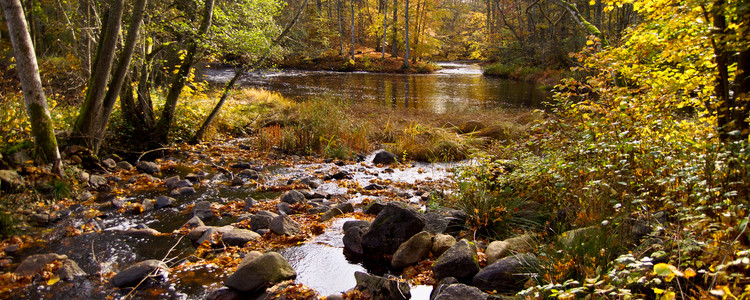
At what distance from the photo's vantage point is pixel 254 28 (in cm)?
1049

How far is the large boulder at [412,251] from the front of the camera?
15.3 feet

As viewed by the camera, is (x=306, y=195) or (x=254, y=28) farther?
(x=254, y=28)

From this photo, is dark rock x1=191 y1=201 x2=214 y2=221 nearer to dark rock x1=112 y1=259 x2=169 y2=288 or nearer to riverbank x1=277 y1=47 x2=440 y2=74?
dark rock x1=112 y1=259 x2=169 y2=288

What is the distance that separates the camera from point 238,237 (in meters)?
5.22

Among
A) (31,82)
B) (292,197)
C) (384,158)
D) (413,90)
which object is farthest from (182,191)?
(413,90)

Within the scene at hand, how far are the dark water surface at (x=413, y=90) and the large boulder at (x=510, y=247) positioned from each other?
1185 cm

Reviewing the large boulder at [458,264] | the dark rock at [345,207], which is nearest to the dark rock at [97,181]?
the dark rock at [345,207]

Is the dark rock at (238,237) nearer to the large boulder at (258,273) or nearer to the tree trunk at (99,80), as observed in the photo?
the large boulder at (258,273)

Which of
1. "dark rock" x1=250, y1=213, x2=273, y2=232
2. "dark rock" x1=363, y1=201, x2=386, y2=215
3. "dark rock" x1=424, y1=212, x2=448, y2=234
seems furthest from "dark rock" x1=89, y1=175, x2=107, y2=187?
"dark rock" x1=424, y1=212, x2=448, y2=234

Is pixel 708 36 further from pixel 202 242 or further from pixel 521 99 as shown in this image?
pixel 521 99

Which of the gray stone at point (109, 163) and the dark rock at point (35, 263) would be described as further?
the gray stone at point (109, 163)

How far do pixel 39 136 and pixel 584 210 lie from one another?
24.5 feet

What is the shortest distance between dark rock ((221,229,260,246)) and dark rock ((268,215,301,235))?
0.82 ft

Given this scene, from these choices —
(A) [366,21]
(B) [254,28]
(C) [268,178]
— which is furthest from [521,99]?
(A) [366,21]
